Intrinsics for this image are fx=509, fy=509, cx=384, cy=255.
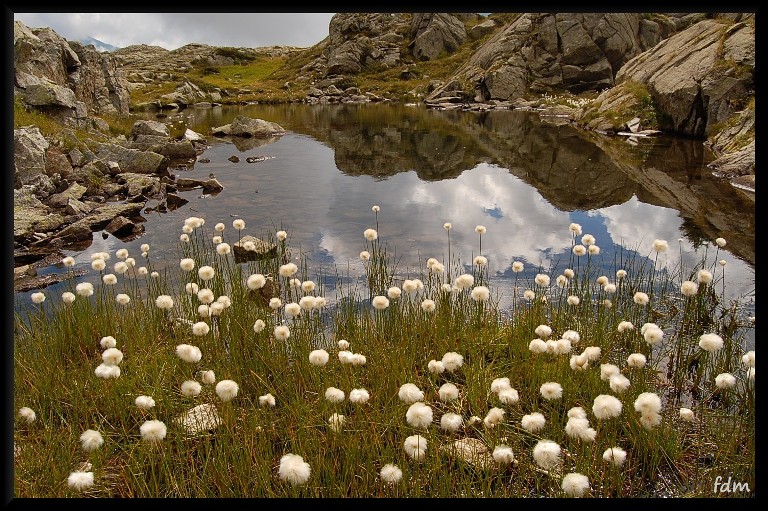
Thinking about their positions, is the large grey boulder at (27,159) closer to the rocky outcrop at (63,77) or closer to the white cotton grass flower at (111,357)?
the rocky outcrop at (63,77)

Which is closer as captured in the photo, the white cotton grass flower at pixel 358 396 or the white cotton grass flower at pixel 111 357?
the white cotton grass flower at pixel 358 396

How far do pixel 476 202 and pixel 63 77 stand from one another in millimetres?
24242

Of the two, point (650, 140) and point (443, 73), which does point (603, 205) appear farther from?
point (443, 73)

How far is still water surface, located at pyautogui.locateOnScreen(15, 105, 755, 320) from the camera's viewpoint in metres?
11.0

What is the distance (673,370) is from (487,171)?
53.5 ft

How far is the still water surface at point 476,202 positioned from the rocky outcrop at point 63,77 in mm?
6206

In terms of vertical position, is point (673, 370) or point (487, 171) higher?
point (487, 171)

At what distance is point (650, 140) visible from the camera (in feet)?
91.1

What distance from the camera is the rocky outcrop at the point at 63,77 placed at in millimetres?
21578

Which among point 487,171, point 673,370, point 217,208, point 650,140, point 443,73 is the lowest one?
point 673,370

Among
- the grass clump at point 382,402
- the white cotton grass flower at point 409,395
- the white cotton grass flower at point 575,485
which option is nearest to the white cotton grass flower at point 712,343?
the grass clump at point 382,402

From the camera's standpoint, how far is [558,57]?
69250 millimetres

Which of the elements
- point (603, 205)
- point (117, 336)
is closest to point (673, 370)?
point (117, 336)

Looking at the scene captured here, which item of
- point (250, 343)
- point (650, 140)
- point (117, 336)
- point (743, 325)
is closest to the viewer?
point (250, 343)
